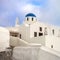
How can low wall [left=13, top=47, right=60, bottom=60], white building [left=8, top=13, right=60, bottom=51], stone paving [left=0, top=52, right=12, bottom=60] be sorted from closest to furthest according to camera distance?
1. low wall [left=13, top=47, right=60, bottom=60]
2. stone paving [left=0, top=52, right=12, bottom=60]
3. white building [left=8, top=13, right=60, bottom=51]

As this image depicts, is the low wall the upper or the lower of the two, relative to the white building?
lower

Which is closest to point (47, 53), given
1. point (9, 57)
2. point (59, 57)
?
point (59, 57)

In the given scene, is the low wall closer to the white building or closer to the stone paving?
the stone paving

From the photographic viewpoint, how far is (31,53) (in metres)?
11.8

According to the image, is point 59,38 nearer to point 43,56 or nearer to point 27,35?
point 27,35

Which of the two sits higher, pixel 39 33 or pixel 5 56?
pixel 39 33

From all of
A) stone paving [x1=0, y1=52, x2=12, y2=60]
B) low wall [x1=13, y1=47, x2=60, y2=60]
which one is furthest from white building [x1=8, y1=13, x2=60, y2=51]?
low wall [x1=13, y1=47, x2=60, y2=60]

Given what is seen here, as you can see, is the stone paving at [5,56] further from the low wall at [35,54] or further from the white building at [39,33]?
the white building at [39,33]

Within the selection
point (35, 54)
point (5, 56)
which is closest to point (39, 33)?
point (5, 56)

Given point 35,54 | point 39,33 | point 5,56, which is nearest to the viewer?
point 35,54

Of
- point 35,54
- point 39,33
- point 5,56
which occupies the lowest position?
point 5,56

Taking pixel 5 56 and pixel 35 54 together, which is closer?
pixel 35 54

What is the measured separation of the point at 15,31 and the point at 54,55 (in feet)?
89.4

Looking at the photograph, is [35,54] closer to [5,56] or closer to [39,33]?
[5,56]
